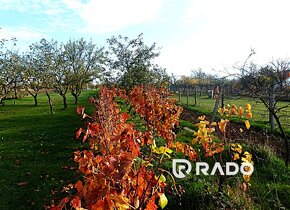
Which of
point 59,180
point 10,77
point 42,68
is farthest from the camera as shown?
point 42,68

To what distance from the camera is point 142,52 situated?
2109 cm

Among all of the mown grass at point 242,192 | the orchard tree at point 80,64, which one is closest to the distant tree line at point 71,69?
the orchard tree at point 80,64

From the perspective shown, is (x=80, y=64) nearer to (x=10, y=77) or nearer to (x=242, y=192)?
(x=10, y=77)

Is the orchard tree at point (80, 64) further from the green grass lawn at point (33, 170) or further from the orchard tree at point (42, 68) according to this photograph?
the green grass lawn at point (33, 170)

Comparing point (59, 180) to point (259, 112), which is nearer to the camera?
point (59, 180)

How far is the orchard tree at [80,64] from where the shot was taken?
93.8ft

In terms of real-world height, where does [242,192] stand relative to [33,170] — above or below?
above

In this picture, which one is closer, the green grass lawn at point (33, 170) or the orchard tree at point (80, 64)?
the green grass lawn at point (33, 170)

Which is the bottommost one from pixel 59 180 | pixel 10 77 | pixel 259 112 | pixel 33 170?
pixel 33 170

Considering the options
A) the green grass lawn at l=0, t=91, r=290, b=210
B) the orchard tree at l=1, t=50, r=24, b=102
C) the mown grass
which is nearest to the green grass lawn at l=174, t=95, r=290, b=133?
the mown grass

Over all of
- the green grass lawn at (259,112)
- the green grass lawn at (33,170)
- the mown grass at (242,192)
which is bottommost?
the green grass lawn at (33,170)

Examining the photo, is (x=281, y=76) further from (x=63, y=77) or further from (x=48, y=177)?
(x=63, y=77)

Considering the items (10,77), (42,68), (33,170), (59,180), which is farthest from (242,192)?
(42,68)

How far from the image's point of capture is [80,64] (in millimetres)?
30391
